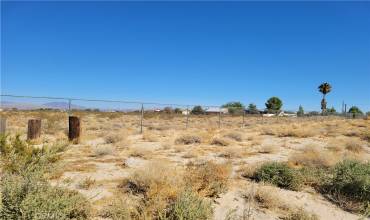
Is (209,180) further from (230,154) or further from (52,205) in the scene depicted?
(230,154)

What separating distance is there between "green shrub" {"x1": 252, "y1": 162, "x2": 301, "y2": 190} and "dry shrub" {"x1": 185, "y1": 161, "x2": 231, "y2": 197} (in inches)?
40.5

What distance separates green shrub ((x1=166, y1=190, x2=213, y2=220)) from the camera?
17.7 feet

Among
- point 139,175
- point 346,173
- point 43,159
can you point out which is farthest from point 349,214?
point 43,159

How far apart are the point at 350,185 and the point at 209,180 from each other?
10.8 ft

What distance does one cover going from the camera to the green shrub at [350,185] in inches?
295

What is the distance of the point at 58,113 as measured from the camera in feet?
77.4

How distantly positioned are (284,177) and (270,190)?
46.4 inches

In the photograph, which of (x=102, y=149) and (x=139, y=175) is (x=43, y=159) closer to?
(x=139, y=175)

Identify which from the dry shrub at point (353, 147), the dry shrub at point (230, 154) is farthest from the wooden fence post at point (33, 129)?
the dry shrub at point (353, 147)

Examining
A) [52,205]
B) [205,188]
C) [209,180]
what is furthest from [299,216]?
[52,205]

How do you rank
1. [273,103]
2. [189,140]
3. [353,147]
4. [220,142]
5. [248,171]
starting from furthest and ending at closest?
[273,103] < [189,140] < [220,142] < [353,147] < [248,171]

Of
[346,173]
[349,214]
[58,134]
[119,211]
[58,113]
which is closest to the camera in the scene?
[119,211]

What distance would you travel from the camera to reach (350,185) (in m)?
8.04

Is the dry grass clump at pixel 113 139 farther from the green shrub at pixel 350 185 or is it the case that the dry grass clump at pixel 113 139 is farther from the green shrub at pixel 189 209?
the green shrub at pixel 189 209
